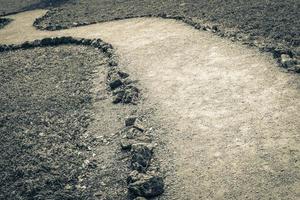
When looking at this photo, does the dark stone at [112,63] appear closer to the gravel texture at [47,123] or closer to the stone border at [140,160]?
the gravel texture at [47,123]

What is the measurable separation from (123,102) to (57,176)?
12.4 ft

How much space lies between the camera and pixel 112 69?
1412cm

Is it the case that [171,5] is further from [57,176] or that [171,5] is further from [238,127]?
[57,176]

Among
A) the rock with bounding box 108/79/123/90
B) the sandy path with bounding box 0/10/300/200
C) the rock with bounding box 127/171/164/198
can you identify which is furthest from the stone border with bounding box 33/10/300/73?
the rock with bounding box 127/171/164/198

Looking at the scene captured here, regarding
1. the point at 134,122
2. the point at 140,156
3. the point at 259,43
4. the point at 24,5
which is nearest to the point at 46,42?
the point at 134,122

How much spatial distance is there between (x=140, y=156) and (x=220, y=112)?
2.84 m

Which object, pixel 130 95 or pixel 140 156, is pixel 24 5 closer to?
pixel 130 95

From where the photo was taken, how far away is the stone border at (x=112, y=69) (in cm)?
1179

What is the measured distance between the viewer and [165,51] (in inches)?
584

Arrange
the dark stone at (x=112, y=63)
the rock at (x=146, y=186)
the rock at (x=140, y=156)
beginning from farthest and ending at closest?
the dark stone at (x=112, y=63) → the rock at (x=140, y=156) → the rock at (x=146, y=186)

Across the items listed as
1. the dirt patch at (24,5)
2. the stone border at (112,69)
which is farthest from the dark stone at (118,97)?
the dirt patch at (24,5)

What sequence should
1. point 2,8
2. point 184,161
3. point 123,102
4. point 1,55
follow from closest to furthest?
point 184,161
point 123,102
point 1,55
point 2,8

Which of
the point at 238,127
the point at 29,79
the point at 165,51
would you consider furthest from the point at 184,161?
the point at 29,79

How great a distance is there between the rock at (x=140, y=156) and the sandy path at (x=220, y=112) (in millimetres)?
Result: 644
